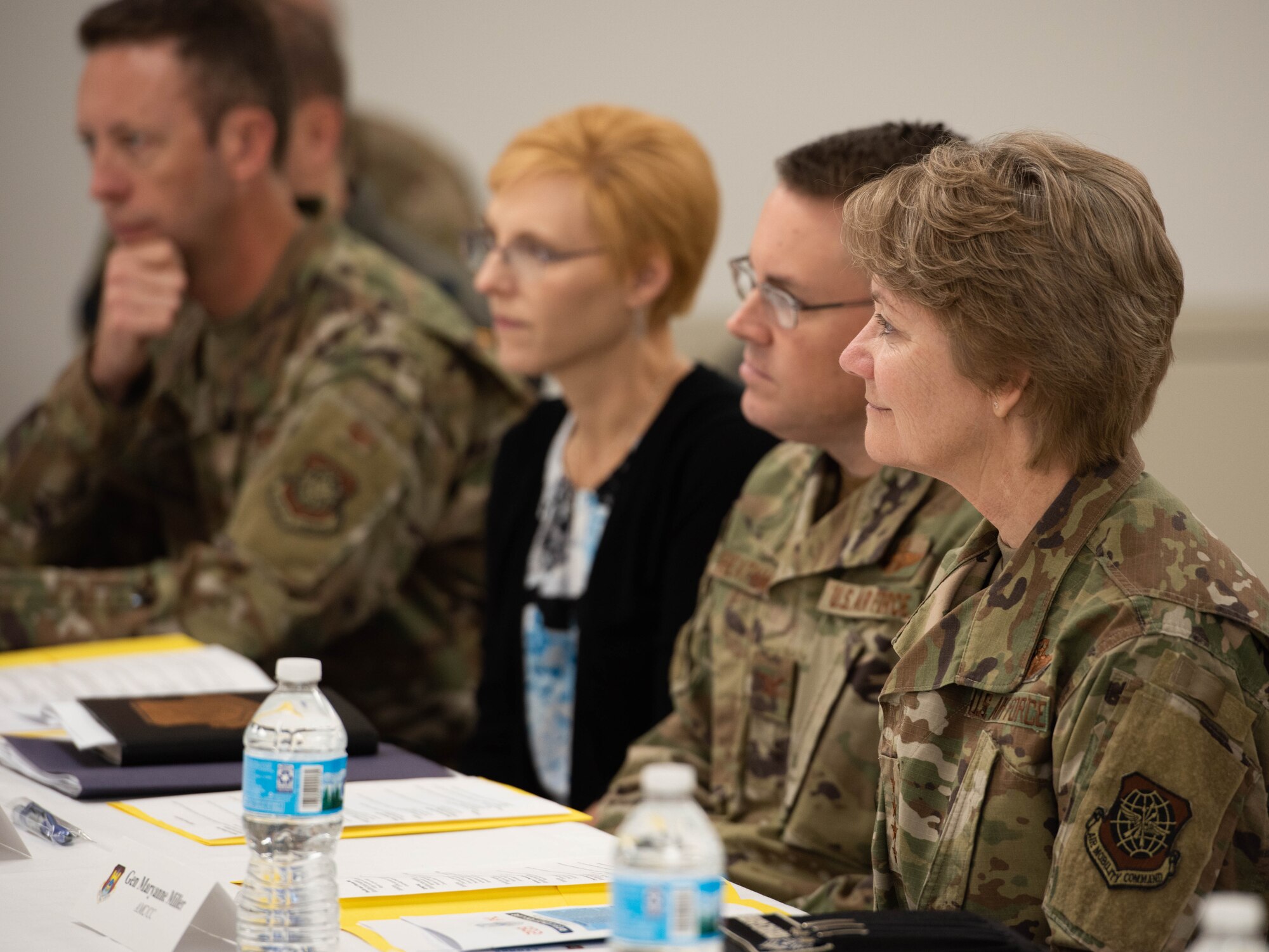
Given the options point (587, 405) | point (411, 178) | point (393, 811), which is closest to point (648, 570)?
point (587, 405)

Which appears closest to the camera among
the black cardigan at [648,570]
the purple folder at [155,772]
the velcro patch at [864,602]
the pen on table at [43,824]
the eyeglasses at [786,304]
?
the pen on table at [43,824]

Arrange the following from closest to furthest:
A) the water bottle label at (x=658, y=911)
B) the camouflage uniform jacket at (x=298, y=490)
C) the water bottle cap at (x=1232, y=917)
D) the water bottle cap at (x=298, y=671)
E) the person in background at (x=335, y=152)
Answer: the water bottle cap at (x=1232, y=917) < the water bottle label at (x=658, y=911) < the water bottle cap at (x=298, y=671) < the camouflage uniform jacket at (x=298, y=490) < the person in background at (x=335, y=152)

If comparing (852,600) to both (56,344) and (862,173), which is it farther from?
(56,344)

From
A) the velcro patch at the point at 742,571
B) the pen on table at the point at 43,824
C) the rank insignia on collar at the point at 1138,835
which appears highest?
the rank insignia on collar at the point at 1138,835

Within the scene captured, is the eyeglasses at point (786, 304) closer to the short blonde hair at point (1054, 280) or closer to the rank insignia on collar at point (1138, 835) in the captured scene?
the short blonde hair at point (1054, 280)

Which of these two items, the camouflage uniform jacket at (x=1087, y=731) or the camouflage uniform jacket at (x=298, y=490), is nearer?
the camouflage uniform jacket at (x=1087, y=731)

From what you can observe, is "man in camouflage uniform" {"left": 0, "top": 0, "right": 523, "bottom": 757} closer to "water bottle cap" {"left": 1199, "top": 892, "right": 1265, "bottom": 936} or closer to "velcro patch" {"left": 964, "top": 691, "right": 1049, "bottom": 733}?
"velcro patch" {"left": 964, "top": 691, "right": 1049, "bottom": 733}

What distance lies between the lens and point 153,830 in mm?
1407

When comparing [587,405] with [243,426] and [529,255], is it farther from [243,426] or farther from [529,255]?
[243,426]

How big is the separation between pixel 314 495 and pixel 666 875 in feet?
6.53

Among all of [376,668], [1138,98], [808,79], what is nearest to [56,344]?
[376,668]

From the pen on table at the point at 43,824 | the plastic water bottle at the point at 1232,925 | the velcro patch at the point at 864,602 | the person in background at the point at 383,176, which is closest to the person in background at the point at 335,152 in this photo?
the person in background at the point at 383,176

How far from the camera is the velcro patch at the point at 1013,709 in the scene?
1.20 m

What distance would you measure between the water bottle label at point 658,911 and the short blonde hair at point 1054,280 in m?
0.64
